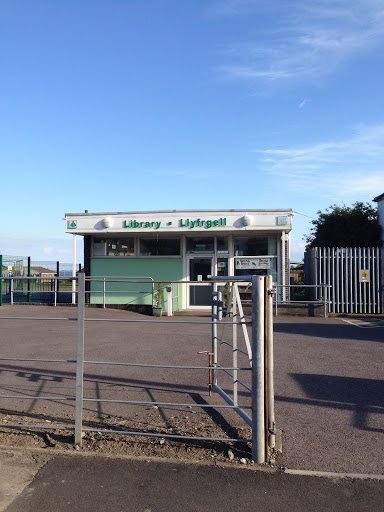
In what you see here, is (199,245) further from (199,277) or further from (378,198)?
(378,198)

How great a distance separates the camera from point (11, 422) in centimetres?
517

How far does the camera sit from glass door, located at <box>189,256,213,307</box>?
18.3 m

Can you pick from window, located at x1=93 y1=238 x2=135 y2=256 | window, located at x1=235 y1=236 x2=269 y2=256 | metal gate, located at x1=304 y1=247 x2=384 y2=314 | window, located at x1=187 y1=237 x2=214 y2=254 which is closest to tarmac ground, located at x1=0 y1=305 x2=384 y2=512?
metal gate, located at x1=304 y1=247 x2=384 y2=314

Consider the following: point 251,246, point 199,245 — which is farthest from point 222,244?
point 251,246

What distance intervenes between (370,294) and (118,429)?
44.9 feet

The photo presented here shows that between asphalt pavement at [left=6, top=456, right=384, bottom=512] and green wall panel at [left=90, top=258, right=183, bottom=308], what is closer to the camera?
asphalt pavement at [left=6, top=456, right=384, bottom=512]

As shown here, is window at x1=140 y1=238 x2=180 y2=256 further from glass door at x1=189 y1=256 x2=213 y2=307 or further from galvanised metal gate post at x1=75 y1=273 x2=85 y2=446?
galvanised metal gate post at x1=75 y1=273 x2=85 y2=446

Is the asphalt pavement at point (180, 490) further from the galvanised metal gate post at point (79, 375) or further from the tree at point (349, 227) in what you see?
the tree at point (349, 227)

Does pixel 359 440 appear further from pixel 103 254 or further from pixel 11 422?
pixel 103 254

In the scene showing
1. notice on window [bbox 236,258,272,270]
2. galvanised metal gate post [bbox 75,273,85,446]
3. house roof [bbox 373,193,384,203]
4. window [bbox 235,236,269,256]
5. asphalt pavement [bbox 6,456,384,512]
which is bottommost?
asphalt pavement [bbox 6,456,384,512]

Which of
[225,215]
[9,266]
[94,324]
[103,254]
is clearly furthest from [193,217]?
[9,266]

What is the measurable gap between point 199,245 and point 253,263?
7.51 feet

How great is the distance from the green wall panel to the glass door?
1.45 ft

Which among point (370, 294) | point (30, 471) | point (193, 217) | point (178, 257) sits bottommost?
point (30, 471)
